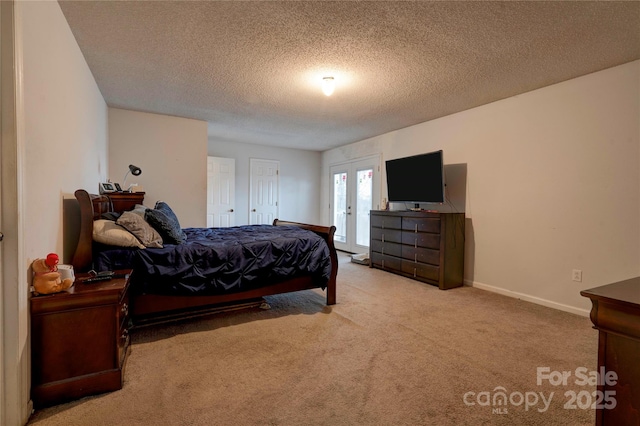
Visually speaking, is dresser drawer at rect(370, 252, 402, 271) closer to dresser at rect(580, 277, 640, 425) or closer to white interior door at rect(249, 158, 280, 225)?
white interior door at rect(249, 158, 280, 225)

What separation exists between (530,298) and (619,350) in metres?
2.92

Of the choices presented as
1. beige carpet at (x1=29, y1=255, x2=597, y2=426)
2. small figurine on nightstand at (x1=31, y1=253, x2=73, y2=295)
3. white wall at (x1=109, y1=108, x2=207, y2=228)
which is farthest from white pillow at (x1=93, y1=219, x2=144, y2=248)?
white wall at (x1=109, y1=108, x2=207, y2=228)

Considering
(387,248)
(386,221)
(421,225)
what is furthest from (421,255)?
(386,221)

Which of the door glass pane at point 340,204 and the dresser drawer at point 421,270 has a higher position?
the door glass pane at point 340,204

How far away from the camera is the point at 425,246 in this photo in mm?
4156

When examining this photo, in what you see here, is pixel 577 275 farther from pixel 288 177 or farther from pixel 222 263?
pixel 288 177

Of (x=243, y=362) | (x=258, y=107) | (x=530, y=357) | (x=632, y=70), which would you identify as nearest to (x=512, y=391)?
(x=530, y=357)

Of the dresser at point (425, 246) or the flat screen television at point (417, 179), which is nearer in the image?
the dresser at point (425, 246)

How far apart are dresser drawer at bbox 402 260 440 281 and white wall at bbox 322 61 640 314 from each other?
533 mm

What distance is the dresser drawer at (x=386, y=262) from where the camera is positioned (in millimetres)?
4648

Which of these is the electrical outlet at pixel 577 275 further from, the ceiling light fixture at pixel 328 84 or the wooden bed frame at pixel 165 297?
the ceiling light fixture at pixel 328 84

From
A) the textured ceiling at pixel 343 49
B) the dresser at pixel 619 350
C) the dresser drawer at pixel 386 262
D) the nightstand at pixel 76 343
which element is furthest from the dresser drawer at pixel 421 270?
the nightstand at pixel 76 343

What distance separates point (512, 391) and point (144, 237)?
110 inches

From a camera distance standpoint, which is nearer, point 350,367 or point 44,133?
point 44,133
